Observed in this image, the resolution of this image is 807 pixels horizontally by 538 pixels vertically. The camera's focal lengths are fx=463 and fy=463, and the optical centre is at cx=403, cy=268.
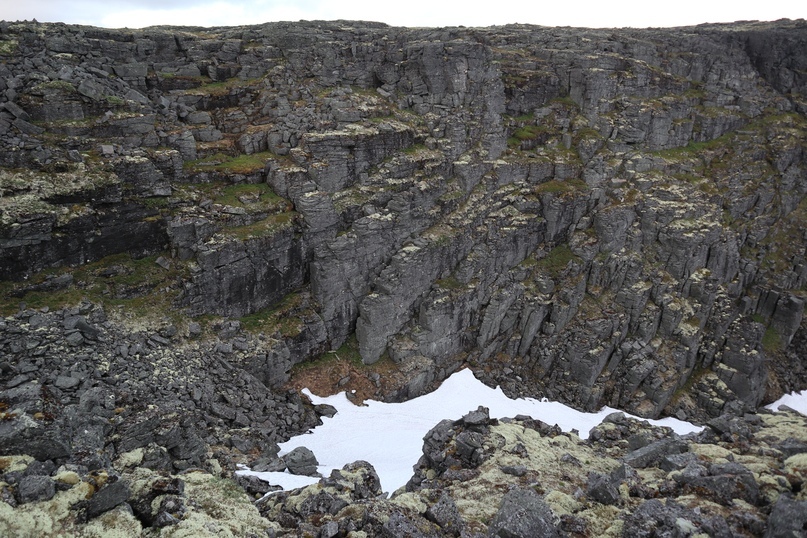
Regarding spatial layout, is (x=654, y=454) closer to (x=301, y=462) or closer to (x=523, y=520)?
(x=523, y=520)

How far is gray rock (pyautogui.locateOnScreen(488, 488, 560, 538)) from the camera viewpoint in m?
12.6

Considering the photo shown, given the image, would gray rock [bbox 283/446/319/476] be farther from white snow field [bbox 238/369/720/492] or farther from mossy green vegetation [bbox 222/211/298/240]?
mossy green vegetation [bbox 222/211/298/240]

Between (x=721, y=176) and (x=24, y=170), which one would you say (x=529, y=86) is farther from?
(x=24, y=170)

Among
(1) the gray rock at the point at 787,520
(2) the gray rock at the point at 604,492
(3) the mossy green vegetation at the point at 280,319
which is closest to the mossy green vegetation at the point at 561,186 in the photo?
(3) the mossy green vegetation at the point at 280,319

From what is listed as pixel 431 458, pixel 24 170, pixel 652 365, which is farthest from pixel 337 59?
pixel 652 365

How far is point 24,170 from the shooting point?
81.4 feet

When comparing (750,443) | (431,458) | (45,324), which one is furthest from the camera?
(45,324)

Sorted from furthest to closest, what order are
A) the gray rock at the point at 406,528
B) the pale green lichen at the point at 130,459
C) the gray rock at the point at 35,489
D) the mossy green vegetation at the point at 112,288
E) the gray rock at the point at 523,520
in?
1. the mossy green vegetation at the point at 112,288
2. the pale green lichen at the point at 130,459
3. the gray rock at the point at 406,528
4. the gray rock at the point at 523,520
5. the gray rock at the point at 35,489

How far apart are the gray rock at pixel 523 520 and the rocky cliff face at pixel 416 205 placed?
1881cm

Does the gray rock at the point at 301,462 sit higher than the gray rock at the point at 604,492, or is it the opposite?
the gray rock at the point at 604,492

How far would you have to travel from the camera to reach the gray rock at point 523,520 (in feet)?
41.5

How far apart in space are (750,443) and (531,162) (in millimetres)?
30842

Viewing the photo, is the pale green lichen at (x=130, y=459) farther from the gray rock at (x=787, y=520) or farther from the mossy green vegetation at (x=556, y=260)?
the mossy green vegetation at (x=556, y=260)

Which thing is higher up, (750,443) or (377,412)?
(750,443)
